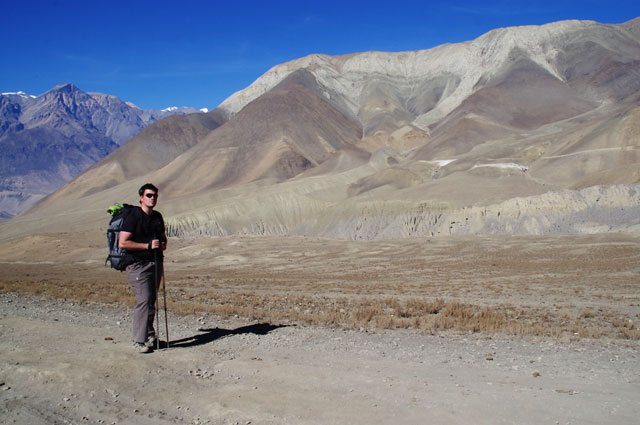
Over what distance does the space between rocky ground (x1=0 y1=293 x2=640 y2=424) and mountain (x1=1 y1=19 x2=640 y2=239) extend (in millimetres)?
47690

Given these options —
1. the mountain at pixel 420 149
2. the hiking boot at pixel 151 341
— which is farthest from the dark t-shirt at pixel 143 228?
the mountain at pixel 420 149

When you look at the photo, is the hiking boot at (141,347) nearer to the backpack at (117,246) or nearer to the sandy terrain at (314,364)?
the sandy terrain at (314,364)

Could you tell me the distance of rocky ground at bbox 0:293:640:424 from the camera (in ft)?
17.3

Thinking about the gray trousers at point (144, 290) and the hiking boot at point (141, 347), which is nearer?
the hiking boot at point (141, 347)

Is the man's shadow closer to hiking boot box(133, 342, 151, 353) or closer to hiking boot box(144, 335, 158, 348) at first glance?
hiking boot box(144, 335, 158, 348)

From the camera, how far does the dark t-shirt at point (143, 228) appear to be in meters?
7.42

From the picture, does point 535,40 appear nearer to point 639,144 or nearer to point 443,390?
point 639,144

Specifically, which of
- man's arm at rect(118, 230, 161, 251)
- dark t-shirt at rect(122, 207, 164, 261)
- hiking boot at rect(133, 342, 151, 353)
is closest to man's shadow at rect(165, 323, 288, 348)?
hiking boot at rect(133, 342, 151, 353)

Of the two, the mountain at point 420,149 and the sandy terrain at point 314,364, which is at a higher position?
the mountain at point 420,149

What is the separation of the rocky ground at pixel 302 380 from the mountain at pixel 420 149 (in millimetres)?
47690

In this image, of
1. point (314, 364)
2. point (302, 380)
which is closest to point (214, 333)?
point (314, 364)

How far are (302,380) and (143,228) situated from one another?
3.10 m

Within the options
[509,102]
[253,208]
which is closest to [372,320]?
[253,208]

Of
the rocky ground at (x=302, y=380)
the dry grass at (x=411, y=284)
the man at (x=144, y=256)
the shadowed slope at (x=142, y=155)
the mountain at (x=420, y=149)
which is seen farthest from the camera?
the shadowed slope at (x=142, y=155)
